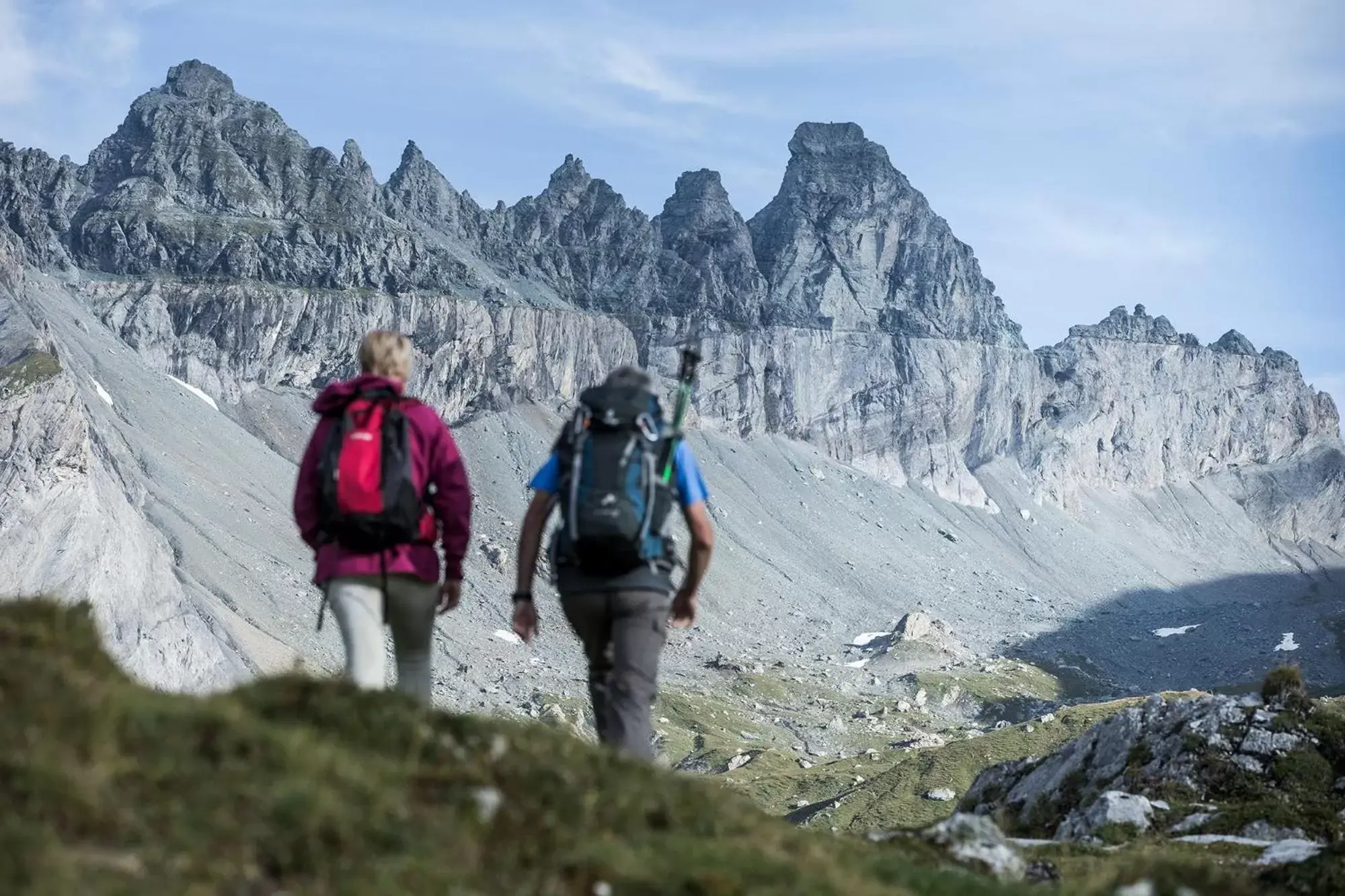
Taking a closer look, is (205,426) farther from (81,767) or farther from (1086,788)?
(81,767)

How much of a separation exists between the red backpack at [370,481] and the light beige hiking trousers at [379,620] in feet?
1.11

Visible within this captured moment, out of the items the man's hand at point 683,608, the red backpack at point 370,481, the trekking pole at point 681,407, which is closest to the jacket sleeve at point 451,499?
the red backpack at point 370,481

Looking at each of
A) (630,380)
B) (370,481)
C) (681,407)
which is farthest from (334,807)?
(681,407)

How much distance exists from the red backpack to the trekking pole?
7.00 ft

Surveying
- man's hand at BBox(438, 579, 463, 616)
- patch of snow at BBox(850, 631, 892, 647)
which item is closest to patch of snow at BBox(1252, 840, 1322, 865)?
man's hand at BBox(438, 579, 463, 616)

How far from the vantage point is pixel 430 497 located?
10.9 m

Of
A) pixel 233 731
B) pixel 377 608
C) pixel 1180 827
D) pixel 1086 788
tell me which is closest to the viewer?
pixel 233 731

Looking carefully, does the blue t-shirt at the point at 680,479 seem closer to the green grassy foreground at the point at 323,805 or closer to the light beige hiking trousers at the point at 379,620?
the light beige hiking trousers at the point at 379,620

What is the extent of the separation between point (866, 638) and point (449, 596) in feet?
622

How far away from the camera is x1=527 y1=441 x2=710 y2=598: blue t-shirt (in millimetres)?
10539

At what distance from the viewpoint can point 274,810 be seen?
6.41 meters

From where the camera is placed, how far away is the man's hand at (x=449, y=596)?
1105cm

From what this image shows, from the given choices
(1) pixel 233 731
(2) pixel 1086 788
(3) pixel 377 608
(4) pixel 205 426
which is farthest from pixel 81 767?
(4) pixel 205 426

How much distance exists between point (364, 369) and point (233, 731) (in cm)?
441
